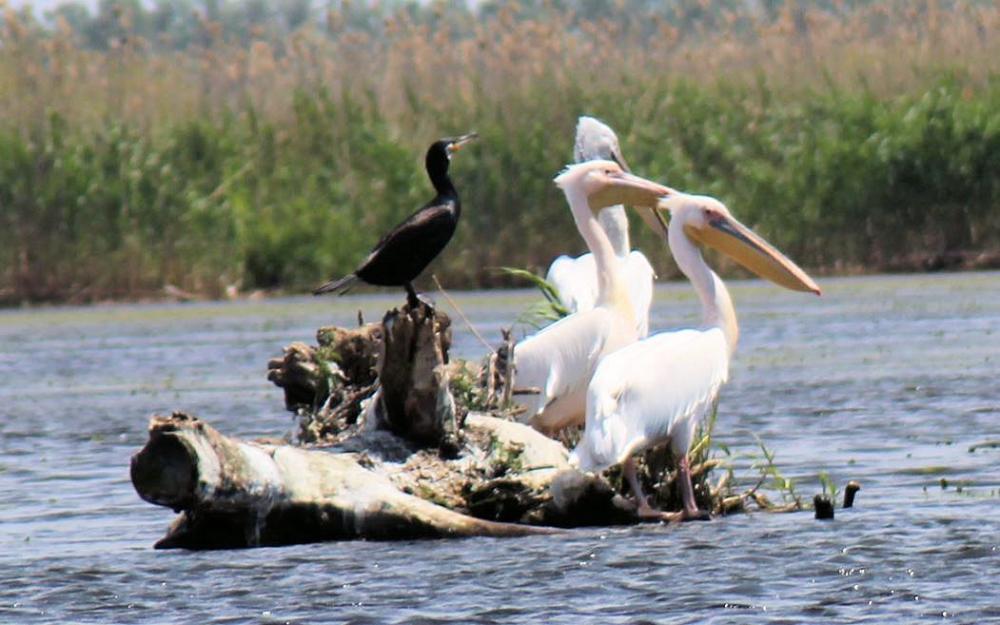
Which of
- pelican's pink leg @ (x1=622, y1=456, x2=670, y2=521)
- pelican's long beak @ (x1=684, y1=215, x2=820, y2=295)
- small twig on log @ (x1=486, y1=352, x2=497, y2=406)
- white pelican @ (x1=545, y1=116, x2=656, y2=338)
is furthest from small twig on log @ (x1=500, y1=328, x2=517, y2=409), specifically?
pelican's long beak @ (x1=684, y1=215, x2=820, y2=295)

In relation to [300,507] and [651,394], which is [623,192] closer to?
[651,394]

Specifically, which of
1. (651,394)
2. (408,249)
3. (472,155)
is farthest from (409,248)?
(472,155)

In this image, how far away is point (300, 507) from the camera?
26.4 feet

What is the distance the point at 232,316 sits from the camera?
19312mm

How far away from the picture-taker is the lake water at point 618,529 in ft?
22.6

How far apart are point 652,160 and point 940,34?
12.3 feet

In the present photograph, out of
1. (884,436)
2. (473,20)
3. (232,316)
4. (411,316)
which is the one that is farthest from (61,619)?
(473,20)

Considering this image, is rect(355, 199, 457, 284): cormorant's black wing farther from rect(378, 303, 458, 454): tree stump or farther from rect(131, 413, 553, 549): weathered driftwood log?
rect(131, 413, 553, 549): weathered driftwood log

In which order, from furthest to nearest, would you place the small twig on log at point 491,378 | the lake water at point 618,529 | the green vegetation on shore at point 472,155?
the green vegetation on shore at point 472,155 < the small twig on log at point 491,378 < the lake water at point 618,529

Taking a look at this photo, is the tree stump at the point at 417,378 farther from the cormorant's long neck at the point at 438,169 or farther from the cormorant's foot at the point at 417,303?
the cormorant's long neck at the point at 438,169

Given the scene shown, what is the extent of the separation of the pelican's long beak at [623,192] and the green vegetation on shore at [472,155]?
30.9 feet

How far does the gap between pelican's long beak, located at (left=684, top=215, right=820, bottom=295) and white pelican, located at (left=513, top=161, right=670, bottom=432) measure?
384 mm

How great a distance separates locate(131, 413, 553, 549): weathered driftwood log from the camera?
7.83m

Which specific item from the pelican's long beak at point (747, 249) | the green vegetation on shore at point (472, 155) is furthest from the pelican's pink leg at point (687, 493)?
the green vegetation on shore at point (472, 155)
